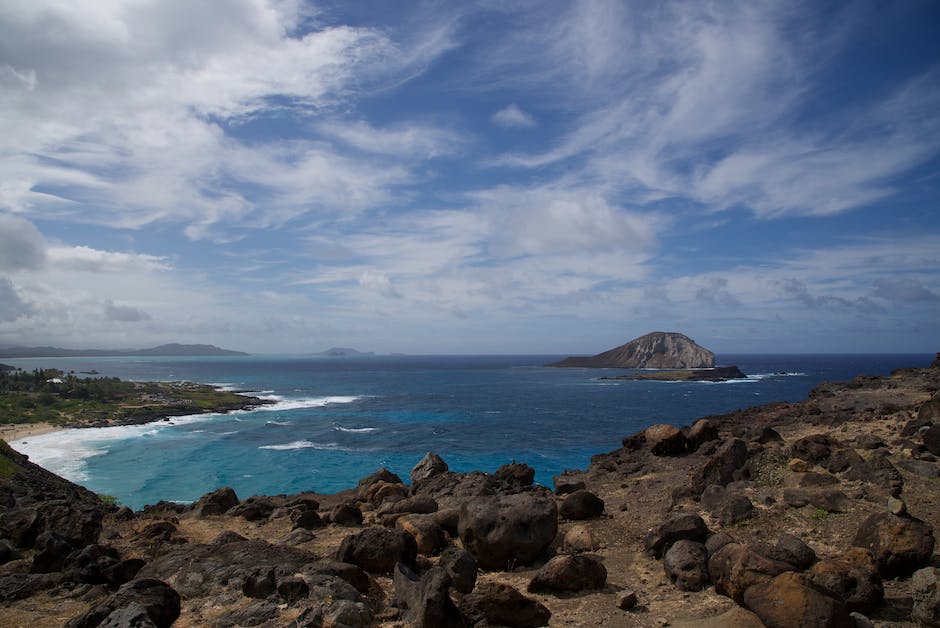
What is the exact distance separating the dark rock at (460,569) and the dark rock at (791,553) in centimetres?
573

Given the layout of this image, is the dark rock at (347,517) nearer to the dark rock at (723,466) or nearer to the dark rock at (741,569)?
the dark rock at (723,466)

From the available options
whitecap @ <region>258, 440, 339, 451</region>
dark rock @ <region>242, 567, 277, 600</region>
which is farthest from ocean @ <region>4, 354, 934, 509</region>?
dark rock @ <region>242, 567, 277, 600</region>

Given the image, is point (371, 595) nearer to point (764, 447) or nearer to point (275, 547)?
point (275, 547)

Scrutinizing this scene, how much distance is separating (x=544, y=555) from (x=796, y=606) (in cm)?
646

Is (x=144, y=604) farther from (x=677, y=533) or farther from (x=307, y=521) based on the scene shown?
(x=677, y=533)

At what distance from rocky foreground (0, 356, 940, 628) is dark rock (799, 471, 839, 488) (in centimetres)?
7

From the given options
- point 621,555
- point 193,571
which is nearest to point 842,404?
point 621,555

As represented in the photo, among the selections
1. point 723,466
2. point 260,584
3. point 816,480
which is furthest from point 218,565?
point 816,480

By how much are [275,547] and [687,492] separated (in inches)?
518

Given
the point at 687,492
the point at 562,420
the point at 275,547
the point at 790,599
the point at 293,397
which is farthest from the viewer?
the point at 293,397

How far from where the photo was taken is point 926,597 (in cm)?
881

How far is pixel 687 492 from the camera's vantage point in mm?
18094

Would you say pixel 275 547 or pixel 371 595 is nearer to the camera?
pixel 371 595

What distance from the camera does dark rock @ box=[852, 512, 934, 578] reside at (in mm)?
10281
